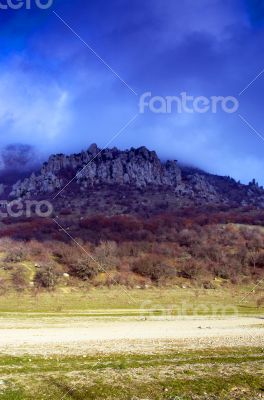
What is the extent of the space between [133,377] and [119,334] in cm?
1034

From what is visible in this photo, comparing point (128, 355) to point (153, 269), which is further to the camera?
point (153, 269)

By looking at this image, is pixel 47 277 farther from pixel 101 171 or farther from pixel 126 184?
pixel 101 171

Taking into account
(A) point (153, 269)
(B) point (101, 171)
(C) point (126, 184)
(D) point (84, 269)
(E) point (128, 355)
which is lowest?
(E) point (128, 355)

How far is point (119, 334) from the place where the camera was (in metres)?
23.3

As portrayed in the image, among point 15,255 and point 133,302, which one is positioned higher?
point 15,255

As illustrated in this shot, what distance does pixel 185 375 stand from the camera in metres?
13.5

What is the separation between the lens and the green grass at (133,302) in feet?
120

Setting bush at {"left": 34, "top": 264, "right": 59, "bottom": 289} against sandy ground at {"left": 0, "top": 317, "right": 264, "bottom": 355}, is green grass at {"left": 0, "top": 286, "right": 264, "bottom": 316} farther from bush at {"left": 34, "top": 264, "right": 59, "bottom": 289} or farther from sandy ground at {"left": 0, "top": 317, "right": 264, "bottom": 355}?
sandy ground at {"left": 0, "top": 317, "right": 264, "bottom": 355}

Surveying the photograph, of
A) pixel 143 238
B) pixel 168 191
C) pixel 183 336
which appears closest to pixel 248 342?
pixel 183 336

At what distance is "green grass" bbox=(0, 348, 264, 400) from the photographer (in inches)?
448

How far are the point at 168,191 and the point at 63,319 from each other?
11877 centimetres

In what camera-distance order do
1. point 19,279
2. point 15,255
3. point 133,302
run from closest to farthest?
1. point 133,302
2. point 19,279
3. point 15,255

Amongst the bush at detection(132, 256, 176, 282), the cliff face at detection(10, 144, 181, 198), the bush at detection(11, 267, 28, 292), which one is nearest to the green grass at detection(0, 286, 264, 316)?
the bush at detection(11, 267, 28, 292)

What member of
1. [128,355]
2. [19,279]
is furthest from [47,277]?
[128,355]
